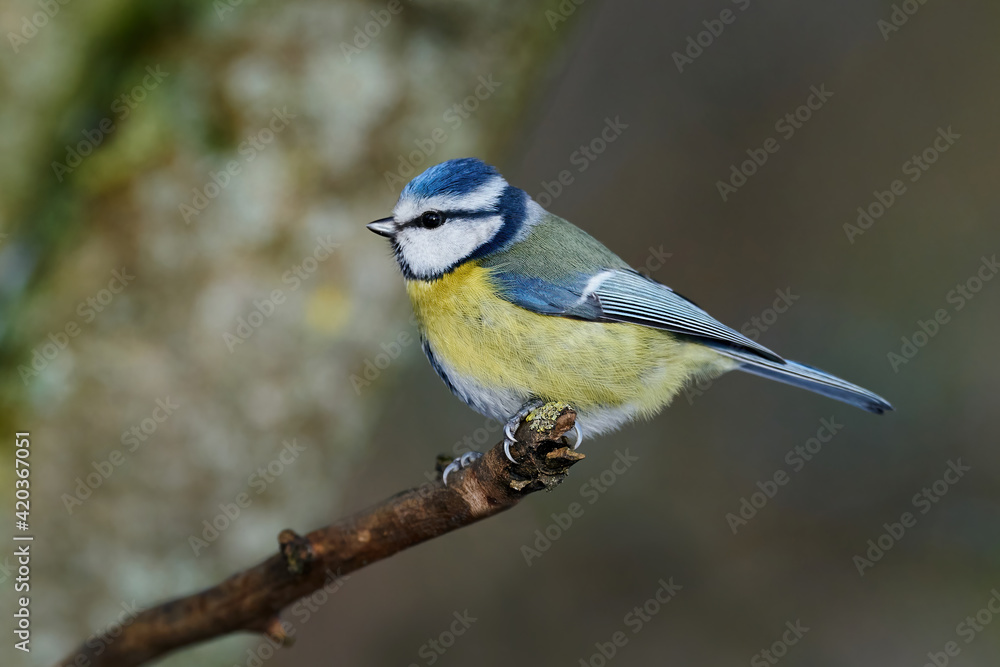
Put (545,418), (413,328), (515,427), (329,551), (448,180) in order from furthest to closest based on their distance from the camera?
(413,328), (448,180), (329,551), (515,427), (545,418)

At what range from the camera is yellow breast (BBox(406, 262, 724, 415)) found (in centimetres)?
170

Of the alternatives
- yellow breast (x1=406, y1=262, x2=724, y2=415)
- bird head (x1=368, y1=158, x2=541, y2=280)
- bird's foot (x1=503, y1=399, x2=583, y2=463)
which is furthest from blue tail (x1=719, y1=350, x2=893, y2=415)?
bird head (x1=368, y1=158, x2=541, y2=280)

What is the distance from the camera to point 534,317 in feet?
5.68

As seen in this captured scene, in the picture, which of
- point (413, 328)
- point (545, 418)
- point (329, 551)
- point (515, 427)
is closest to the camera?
point (545, 418)

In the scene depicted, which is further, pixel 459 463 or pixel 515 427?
pixel 459 463

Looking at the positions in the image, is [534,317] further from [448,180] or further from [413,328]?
[413,328]

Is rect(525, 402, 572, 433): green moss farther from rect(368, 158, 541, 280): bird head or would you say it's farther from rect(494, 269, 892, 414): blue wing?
rect(368, 158, 541, 280): bird head

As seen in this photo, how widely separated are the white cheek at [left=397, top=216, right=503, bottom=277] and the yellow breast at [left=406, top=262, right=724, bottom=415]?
36 millimetres

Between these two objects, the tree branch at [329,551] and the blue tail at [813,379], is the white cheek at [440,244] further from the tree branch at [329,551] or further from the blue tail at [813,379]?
the blue tail at [813,379]

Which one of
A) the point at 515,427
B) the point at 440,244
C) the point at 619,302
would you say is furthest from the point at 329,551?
the point at 619,302

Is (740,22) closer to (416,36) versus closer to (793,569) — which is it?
(416,36)

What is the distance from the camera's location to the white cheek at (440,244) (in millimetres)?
1872

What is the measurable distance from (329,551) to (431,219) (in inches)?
30.7

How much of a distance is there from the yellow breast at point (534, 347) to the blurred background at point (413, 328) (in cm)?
66
